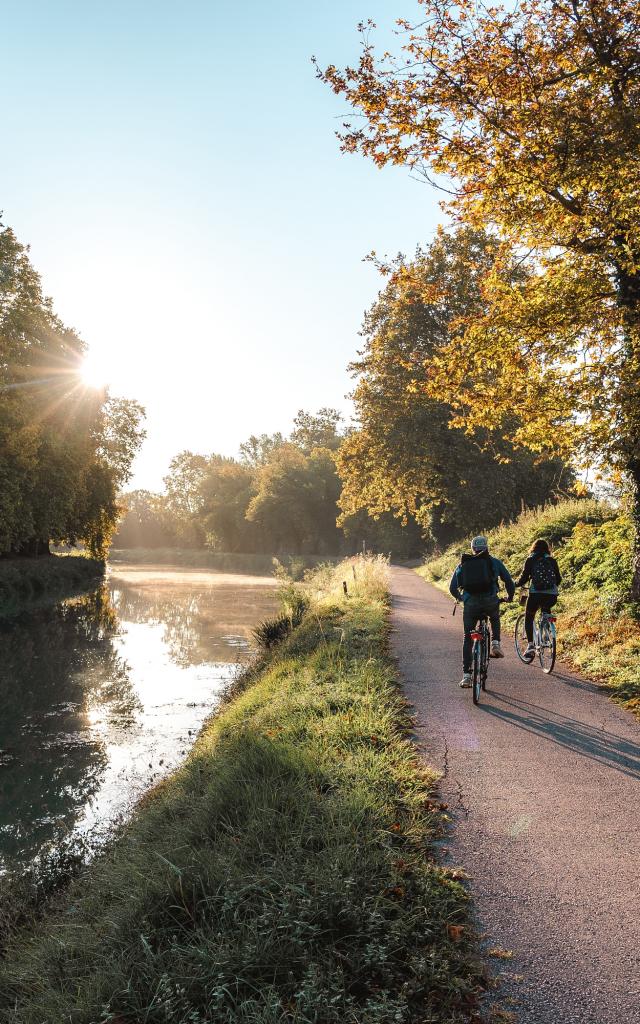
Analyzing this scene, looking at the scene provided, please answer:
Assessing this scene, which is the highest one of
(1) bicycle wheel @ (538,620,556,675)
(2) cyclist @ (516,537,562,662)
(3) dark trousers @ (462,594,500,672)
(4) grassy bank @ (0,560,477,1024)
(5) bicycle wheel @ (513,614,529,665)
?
(2) cyclist @ (516,537,562,662)

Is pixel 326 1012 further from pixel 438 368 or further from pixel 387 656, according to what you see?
pixel 438 368

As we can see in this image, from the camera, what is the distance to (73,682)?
13.6 metres

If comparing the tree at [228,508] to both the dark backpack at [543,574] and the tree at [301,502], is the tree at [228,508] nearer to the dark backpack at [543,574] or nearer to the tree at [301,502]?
the tree at [301,502]

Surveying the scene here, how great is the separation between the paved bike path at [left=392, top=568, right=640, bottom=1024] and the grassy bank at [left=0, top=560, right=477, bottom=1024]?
260 millimetres

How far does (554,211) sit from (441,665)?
7.26m

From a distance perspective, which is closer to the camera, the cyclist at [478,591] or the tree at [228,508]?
the cyclist at [478,591]

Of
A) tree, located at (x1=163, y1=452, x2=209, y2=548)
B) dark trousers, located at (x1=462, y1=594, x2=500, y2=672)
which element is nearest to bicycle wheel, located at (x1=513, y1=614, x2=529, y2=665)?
dark trousers, located at (x1=462, y1=594, x2=500, y2=672)

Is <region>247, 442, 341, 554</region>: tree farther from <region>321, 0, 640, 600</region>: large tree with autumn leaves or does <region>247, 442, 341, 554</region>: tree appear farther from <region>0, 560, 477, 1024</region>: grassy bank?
<region>0, 560, 477, 1024</region>: grassy bank

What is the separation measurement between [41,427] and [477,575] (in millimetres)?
24683

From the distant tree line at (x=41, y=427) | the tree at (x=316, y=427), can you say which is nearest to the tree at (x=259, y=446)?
the tree at (x=316, y=427)

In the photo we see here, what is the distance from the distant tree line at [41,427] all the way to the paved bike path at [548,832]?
72.9 feet

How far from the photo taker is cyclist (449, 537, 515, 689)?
818 centimetres

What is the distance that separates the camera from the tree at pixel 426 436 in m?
26.9

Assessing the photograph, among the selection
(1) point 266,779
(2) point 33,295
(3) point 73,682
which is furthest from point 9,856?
(2) point 33,295
